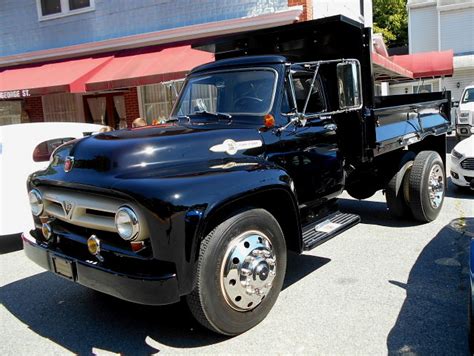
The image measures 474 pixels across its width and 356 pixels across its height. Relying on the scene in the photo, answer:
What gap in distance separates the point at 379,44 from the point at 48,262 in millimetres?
16817

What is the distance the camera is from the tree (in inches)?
1542

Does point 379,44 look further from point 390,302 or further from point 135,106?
point 390,302

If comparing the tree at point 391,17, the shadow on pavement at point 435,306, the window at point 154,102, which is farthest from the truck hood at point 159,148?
the tree at point 391,17

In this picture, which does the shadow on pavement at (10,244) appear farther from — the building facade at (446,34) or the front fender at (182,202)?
the building facade at (446,34)

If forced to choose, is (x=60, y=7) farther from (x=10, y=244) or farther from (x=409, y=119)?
(x=409, y=119)

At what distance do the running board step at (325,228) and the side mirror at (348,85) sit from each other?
1.14 metres

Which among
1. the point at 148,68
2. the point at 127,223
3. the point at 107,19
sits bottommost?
the point at 127,223

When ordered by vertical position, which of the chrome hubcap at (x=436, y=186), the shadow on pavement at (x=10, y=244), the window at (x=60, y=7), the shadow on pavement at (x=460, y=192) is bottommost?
the shadow on pavement at (x=460, y=192)

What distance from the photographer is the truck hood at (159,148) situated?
11.4 feet

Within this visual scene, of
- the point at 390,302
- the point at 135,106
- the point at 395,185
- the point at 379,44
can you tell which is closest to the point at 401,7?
the point at 379,44

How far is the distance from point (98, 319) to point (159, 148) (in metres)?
1.64

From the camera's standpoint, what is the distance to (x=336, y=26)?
5434mm

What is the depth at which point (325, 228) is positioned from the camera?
184 inches

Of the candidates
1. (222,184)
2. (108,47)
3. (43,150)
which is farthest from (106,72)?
(222,184)
